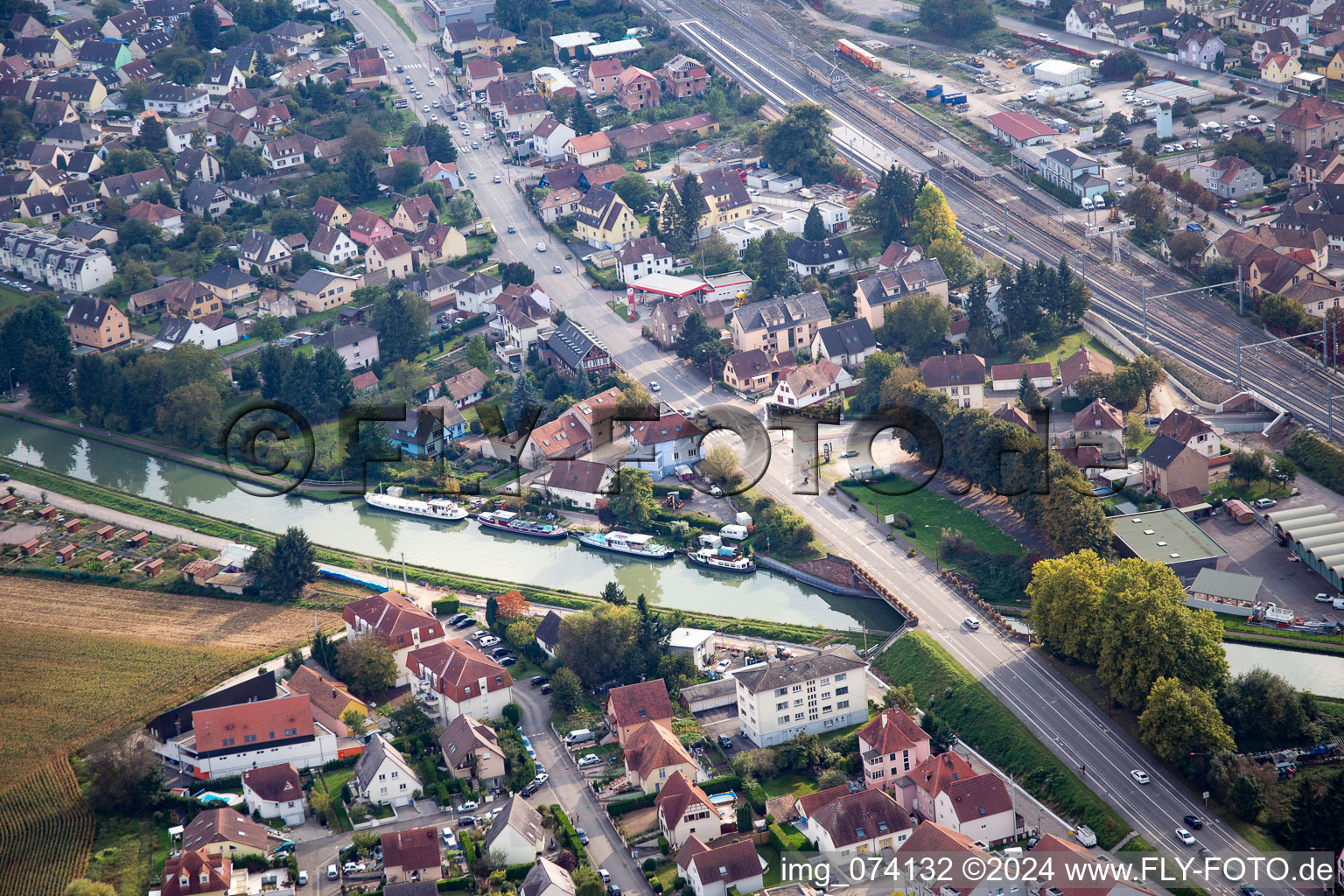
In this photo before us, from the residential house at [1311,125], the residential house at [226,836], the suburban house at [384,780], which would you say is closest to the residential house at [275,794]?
the residential house at [226,836]

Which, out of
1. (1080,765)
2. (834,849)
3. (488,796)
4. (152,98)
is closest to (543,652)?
(488,796)

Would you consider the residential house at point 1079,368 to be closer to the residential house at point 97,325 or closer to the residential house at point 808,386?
the residential house at point 808,386

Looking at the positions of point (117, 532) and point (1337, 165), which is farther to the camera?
point (1337, 165)

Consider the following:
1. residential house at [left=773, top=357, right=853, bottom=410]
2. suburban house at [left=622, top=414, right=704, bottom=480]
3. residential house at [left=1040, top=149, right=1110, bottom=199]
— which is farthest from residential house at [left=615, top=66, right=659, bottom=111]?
suburban house at [left=622, top=414, right=704, bottom=480]

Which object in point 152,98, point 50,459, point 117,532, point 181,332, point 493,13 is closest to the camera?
point 117,532

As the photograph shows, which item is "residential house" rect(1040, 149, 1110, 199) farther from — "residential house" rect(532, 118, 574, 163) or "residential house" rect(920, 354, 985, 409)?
"residential house" rect(532, 118, 574, 163)

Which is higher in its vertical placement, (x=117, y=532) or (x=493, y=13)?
(x=493, y=13)

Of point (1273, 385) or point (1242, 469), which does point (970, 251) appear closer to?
point (1273, 385)
